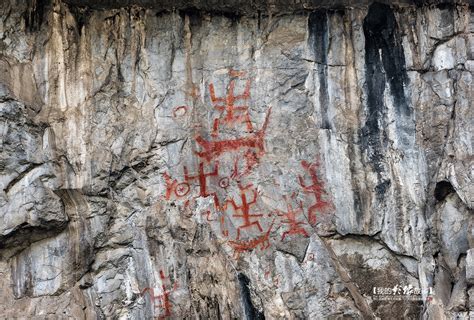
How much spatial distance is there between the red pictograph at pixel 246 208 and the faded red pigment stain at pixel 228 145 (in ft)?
1.48

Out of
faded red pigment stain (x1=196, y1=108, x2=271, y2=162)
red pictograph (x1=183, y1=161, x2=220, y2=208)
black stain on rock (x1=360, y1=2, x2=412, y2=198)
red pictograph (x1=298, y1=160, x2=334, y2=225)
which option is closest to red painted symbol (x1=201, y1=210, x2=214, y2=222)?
red pictograph (x1=183, y1=161, x2=220, y2=208)

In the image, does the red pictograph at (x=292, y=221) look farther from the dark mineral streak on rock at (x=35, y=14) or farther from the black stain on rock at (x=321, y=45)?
the dark mineral streak on rock at (x=35, y=14)

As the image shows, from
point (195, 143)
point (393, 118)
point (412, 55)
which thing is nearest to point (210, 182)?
point (195, 143)

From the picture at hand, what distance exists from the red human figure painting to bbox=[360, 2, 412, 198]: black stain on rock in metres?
1.43

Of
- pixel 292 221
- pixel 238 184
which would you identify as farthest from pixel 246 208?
pixel 292 221

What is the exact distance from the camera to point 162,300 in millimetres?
8617

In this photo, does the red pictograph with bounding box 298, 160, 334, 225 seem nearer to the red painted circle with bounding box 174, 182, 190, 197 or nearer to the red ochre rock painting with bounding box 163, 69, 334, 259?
the red ochre rock painting with bounding box 163, 69, 334, 259

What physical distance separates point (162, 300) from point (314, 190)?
218 cm

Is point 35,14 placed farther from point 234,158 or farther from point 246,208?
point 246,208

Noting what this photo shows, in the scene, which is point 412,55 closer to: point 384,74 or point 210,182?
point 384,74

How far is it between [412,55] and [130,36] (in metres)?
3.41

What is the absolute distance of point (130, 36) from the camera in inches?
358

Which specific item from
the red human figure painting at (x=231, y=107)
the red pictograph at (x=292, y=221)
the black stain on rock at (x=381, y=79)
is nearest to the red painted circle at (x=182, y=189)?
the red human figure painting at (x=231, y=107)

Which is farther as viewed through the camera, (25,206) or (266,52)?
(266,52)
